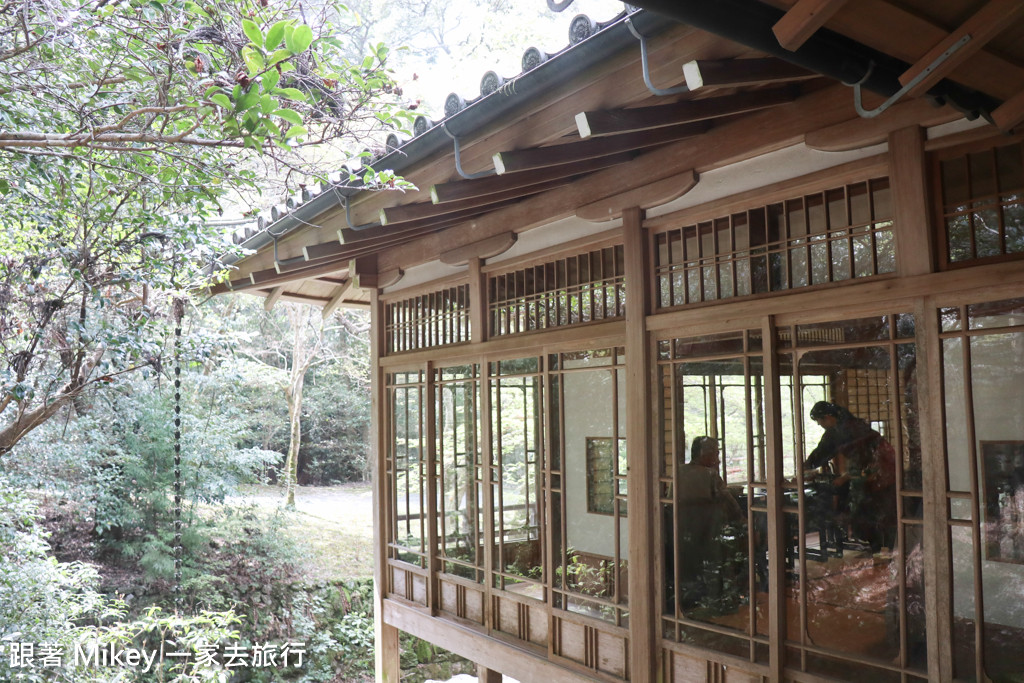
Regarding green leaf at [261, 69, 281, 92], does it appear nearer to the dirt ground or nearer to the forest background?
the forest background

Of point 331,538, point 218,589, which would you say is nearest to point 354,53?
point 331,538

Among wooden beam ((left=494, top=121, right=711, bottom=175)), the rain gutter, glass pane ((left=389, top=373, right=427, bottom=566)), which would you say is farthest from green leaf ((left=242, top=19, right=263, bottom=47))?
glass pane ((left=389, top=373, right=427, bottom=566))

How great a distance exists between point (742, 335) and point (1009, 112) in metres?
1.49

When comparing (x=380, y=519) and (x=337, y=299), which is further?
(x=337, y=299)

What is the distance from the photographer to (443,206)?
13.9 ft

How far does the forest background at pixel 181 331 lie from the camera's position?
310 cm

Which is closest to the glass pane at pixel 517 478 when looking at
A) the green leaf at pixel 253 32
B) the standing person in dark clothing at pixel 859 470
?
the standing person in dark clothing at pixel 859 470

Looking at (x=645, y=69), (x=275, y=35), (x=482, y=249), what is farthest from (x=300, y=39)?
(x=482, y=249)

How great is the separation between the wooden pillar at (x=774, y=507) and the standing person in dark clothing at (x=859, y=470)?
164 millimetres

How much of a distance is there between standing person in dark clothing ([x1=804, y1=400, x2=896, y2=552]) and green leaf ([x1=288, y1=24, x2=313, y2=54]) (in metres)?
2.31

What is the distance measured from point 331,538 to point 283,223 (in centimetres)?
891

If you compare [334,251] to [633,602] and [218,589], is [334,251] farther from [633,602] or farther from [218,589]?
[218,589]

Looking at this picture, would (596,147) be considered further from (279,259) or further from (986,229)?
(279,259)

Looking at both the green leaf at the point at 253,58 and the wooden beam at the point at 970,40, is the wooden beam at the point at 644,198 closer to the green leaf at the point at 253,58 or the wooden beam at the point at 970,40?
the wooden beam at the point at 970,40
